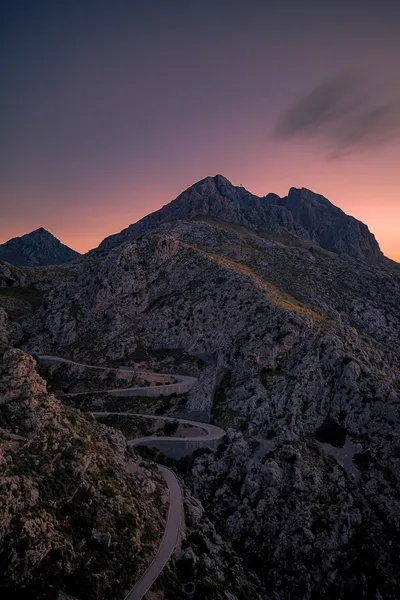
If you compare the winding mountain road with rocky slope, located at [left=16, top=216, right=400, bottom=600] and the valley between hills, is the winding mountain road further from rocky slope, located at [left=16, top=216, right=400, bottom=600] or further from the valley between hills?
rocky slope, located at [left=16, top=216, right=400, bottom=600]

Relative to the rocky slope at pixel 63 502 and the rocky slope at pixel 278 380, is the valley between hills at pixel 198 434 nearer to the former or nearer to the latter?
the rocky slope at pixel 63 502

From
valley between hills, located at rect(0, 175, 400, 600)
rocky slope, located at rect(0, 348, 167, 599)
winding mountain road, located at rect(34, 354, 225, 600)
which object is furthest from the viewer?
valley between hills, located at rect(0, 175, 400, 600)

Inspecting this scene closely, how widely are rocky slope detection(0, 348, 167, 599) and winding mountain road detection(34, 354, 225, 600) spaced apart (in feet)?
4.14

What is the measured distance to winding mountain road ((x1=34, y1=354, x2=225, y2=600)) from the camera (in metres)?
43.0

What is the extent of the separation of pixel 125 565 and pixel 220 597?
12.8 metres

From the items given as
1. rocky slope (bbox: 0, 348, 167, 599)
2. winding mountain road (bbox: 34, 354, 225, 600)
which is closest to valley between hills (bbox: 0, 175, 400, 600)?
rocky slope (bbox: 0, 348, 167, 599)

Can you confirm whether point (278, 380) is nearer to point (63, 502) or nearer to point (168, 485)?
point (168, 485)

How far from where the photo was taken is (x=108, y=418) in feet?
309

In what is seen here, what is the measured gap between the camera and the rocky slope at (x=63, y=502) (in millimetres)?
36125

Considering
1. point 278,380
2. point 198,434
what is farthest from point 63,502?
point 278,380

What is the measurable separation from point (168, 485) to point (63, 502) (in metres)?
27.9

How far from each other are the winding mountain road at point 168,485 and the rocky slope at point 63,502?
1.26 m

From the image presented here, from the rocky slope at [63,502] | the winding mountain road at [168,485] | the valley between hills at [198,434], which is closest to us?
the rocky slope at [63,502]

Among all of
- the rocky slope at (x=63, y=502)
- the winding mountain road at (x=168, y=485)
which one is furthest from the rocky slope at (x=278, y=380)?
the rocky slope at (x=63, y=502)
